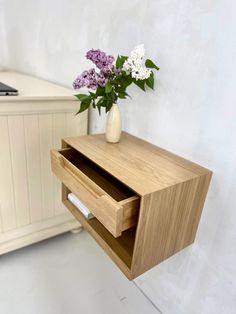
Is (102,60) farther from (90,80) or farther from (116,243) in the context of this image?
(116,243)

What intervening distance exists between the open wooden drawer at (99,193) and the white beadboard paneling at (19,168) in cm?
31

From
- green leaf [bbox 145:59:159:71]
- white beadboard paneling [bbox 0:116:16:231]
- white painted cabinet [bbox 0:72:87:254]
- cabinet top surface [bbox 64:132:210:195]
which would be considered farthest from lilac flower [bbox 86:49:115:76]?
white beadboard paneling [bbox 0:116:16:231]

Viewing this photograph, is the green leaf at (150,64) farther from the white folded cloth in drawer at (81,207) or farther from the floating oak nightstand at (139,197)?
the white folded cloth in drawer at (81,207)

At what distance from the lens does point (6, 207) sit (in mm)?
1224

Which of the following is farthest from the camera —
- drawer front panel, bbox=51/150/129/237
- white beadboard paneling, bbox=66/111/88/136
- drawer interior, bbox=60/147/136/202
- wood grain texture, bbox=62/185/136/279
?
white beadboard paneling, bbox=66/111/88/136

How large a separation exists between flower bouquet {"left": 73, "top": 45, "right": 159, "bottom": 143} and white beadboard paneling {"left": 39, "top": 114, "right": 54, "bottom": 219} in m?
0.36

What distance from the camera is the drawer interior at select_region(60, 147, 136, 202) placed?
89 cm

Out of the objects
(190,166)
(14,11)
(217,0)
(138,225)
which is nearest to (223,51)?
(217,0)

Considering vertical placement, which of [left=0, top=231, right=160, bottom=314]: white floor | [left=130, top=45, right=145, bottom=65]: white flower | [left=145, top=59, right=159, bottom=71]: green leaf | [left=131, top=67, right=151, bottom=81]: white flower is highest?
[left=130, top=45, right=145, bottom=65]: white flower

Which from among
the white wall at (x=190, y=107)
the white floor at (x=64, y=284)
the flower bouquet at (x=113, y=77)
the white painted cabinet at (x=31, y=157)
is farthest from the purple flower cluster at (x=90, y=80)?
the white floor at (x=64, y=284)

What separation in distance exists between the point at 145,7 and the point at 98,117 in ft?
1.80

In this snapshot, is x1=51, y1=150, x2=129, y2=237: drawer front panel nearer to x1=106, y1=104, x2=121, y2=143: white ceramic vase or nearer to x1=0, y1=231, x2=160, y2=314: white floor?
x1=106, y1=104, x2=121, y2=143: white ceramic vase

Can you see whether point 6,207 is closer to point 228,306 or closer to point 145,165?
point 145,165

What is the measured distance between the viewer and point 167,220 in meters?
0.72
